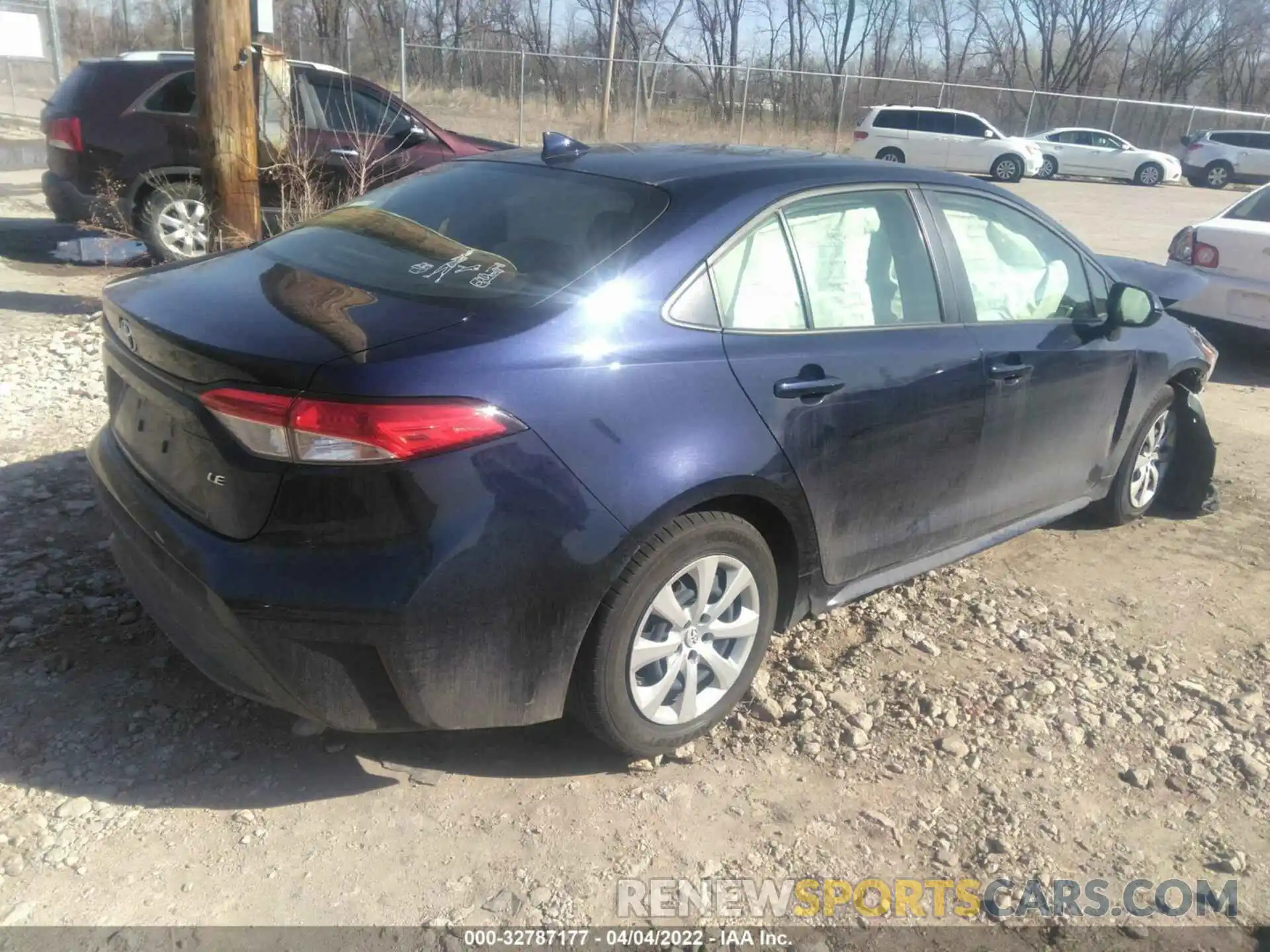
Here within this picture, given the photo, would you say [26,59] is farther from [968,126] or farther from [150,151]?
[968,126]

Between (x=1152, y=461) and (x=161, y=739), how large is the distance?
14.3 feet

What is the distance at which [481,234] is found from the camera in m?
3.08

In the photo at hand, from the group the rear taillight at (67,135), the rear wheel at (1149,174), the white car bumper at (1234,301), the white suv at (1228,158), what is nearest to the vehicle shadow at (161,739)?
the rear taillight at (67,135)

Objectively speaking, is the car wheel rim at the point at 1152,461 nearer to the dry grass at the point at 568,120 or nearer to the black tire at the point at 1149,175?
the dry grass at the point at 568,120

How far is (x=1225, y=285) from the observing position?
7734 mm

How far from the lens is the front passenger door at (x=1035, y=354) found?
3.66m

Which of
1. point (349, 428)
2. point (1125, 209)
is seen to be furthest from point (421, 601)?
point (1125, 209)

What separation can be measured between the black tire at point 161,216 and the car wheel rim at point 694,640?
22.8 ft

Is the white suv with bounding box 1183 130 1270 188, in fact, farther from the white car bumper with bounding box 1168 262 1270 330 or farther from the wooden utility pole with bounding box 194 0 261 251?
the wooden utility pole with bounding box 194 0 261 251

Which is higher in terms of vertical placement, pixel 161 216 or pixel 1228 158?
pixel 1228 158

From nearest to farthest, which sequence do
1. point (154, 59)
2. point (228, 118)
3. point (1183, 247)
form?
point (228, 118), point (1183, 247), point (154, 59)

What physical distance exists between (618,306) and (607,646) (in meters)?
0.88

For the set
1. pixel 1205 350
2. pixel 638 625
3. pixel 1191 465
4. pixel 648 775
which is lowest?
pixel 648 775

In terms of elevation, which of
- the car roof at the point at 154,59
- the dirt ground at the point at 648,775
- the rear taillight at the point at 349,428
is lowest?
the dirt ground at the point at 648,775
